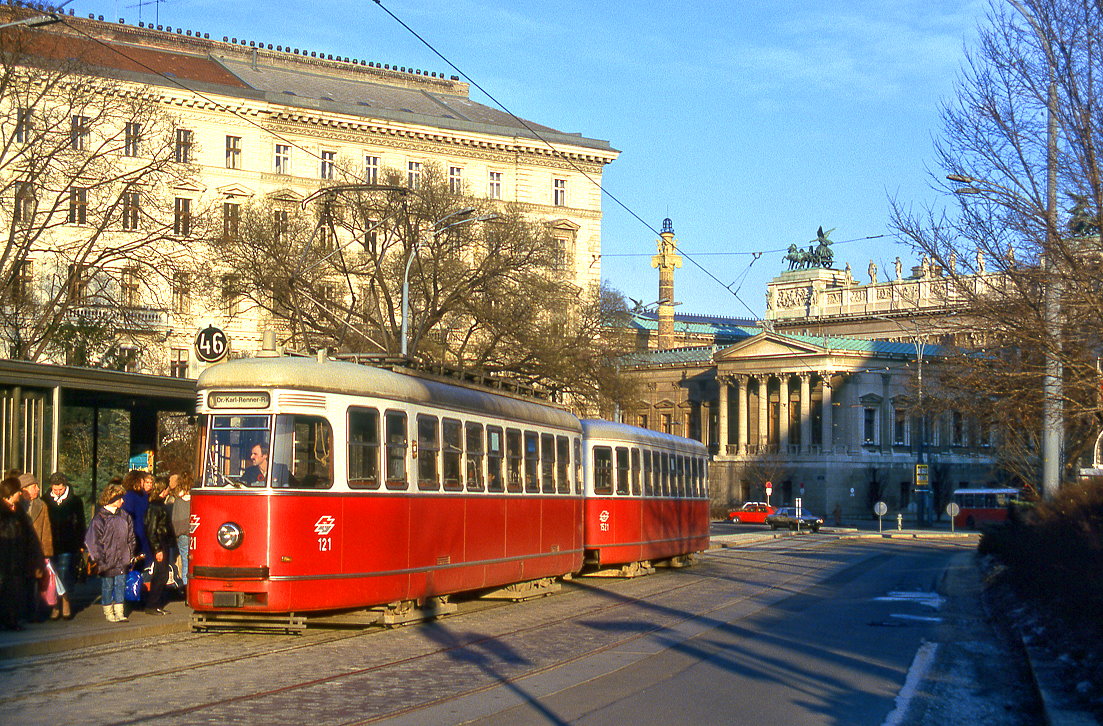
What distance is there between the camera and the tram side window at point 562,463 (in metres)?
23.5

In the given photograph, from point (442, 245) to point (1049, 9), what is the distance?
34731mm

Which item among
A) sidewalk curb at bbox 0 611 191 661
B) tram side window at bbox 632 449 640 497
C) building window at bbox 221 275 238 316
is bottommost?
sidewalk curb at bbox 0 611 191 661

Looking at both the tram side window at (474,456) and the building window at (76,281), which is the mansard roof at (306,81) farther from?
the tram side window at (474,456)

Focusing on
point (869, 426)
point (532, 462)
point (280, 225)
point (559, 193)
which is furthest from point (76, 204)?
point (869, 426)

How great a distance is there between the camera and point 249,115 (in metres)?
75.4

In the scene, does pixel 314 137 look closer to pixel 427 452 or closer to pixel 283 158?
pixel 283 158

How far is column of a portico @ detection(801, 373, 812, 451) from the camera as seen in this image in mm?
103544

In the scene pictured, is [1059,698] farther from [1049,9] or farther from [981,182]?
[1049,9]

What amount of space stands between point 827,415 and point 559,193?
29566mm

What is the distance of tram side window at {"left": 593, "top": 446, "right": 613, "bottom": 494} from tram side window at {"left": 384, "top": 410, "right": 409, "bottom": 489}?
907 cm

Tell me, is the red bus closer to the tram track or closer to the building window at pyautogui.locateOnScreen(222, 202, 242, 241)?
the building window at pyautogui.locateOnScreen(222, 202, 242, 241)

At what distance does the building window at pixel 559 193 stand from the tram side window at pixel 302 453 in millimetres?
69492

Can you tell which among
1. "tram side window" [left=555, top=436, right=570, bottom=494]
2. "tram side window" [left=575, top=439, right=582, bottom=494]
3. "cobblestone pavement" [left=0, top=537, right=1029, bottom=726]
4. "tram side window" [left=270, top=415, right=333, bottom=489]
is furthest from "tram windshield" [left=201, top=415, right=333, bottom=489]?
"tram side window" [left=575, top=439, right=582, bottom=494]

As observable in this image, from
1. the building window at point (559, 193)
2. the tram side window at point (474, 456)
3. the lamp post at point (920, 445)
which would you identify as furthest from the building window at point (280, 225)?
the building window at point (559, 193)
